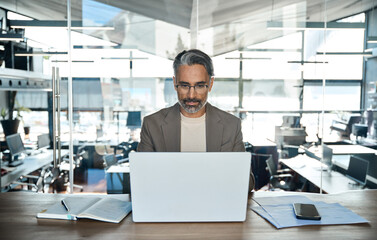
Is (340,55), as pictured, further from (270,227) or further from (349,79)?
(270,227)

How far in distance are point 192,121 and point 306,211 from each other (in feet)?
3.21

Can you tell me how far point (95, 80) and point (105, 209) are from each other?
3192mm

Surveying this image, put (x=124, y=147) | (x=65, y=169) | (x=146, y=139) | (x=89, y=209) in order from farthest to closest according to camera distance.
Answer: (x=124, y=147) → (x=65, y=169) → (x=146, y=139) → (x=89, y=209)

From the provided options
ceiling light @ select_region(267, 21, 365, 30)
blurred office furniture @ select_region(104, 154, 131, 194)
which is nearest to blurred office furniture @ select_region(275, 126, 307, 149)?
ceiling light @ select_region(267, 21, 365, 30)

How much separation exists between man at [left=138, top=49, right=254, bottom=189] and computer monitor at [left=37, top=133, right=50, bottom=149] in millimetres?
3044

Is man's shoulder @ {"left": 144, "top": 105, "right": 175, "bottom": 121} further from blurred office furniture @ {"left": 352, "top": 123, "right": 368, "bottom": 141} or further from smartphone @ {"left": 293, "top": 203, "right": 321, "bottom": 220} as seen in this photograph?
blurred office furniture @ {"left": 352, "top": 123, "right": 368, "bottom": 141}

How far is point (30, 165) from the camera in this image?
5.01 metres

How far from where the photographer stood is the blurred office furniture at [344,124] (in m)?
4.66

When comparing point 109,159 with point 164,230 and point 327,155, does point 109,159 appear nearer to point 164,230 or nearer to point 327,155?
point 327,155

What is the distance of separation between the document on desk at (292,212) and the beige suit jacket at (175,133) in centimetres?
54

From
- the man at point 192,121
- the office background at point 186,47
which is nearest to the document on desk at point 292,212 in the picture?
the man at point 192,121

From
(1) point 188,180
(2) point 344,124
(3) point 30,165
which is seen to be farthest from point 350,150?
(3) point 30,165

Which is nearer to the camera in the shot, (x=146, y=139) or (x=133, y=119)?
(x=146, y=139)

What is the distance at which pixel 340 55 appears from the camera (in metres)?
4.54
